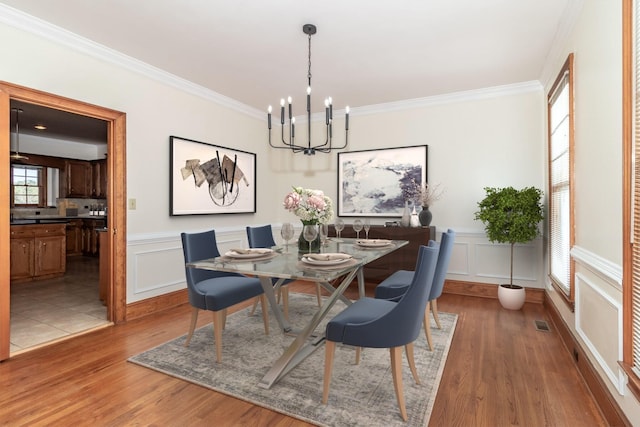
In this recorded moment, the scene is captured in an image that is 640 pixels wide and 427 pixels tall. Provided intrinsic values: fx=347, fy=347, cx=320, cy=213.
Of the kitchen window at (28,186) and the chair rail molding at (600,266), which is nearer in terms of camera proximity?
the chair rail molding at (600,266)

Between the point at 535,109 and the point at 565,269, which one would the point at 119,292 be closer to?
the point at 565,269

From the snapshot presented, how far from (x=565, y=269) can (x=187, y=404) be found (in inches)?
125

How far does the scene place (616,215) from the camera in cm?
185

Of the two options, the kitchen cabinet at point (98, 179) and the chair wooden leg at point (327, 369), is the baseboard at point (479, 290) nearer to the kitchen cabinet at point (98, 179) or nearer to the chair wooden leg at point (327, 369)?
the chair wooden leg at point (327, 369)

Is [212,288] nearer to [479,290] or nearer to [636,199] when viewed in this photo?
[636,199]

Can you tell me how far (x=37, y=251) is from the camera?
5.52 metres

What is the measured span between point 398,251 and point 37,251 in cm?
560

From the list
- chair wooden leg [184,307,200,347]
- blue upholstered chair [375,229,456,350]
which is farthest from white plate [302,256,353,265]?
chair wooden leg [184,307,200,347]

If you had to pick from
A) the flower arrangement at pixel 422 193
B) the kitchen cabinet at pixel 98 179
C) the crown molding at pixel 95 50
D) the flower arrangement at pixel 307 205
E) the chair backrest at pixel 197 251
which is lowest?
the chair backrest at pixel 197 251

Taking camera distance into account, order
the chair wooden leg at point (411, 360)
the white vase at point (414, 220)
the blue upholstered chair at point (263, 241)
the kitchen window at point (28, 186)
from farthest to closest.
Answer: the kitchen window at point (28, 186), the white vase at point (414, 220), the blue upholstered chair at point (263, 241), the chair wooden leg at point (411, 360)

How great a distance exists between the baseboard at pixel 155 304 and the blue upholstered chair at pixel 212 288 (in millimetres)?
1106

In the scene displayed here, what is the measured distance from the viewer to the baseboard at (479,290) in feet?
14.0

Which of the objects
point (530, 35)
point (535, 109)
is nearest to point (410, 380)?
point (530, 35)

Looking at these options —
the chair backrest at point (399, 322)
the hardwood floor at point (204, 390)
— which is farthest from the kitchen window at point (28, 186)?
the chair backrest at point (399, 322)
